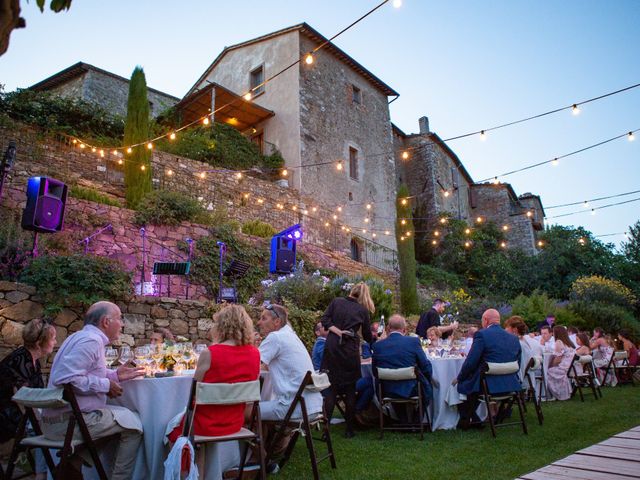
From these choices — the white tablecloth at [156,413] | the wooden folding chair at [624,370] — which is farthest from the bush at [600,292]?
the white tablecloth at [156,413]

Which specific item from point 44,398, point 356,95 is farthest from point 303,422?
point 356,95

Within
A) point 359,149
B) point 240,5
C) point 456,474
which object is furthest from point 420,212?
point 456,474

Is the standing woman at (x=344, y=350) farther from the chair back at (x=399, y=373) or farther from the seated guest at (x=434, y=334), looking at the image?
the seated guest at (x=434, y=334)

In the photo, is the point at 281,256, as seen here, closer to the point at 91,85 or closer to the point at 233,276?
the point at 233,276

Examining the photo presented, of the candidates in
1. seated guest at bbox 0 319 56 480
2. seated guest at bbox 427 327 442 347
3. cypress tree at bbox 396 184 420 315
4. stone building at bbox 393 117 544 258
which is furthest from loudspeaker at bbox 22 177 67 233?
stone building at bbox 393 117 544 258

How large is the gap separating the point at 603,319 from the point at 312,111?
36.8ft

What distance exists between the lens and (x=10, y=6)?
49.6 inches

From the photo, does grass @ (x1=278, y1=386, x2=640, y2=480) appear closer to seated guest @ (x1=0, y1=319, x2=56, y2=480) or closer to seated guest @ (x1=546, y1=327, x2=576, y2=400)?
seated guest @ (x1=546, y1=327, x2=576, y2=400)

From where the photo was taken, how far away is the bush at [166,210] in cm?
1025

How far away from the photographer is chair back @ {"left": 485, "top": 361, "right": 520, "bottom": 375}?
443cm

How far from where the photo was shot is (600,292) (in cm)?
1591

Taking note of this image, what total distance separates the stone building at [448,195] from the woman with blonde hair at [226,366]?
1786cm

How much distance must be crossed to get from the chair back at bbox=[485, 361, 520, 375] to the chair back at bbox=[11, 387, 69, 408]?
11.5 feet

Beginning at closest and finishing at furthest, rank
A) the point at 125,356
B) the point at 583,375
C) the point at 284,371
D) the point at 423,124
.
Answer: the point at 284,371
the point at 125,356
the point at 583,375
the point at 423,124
